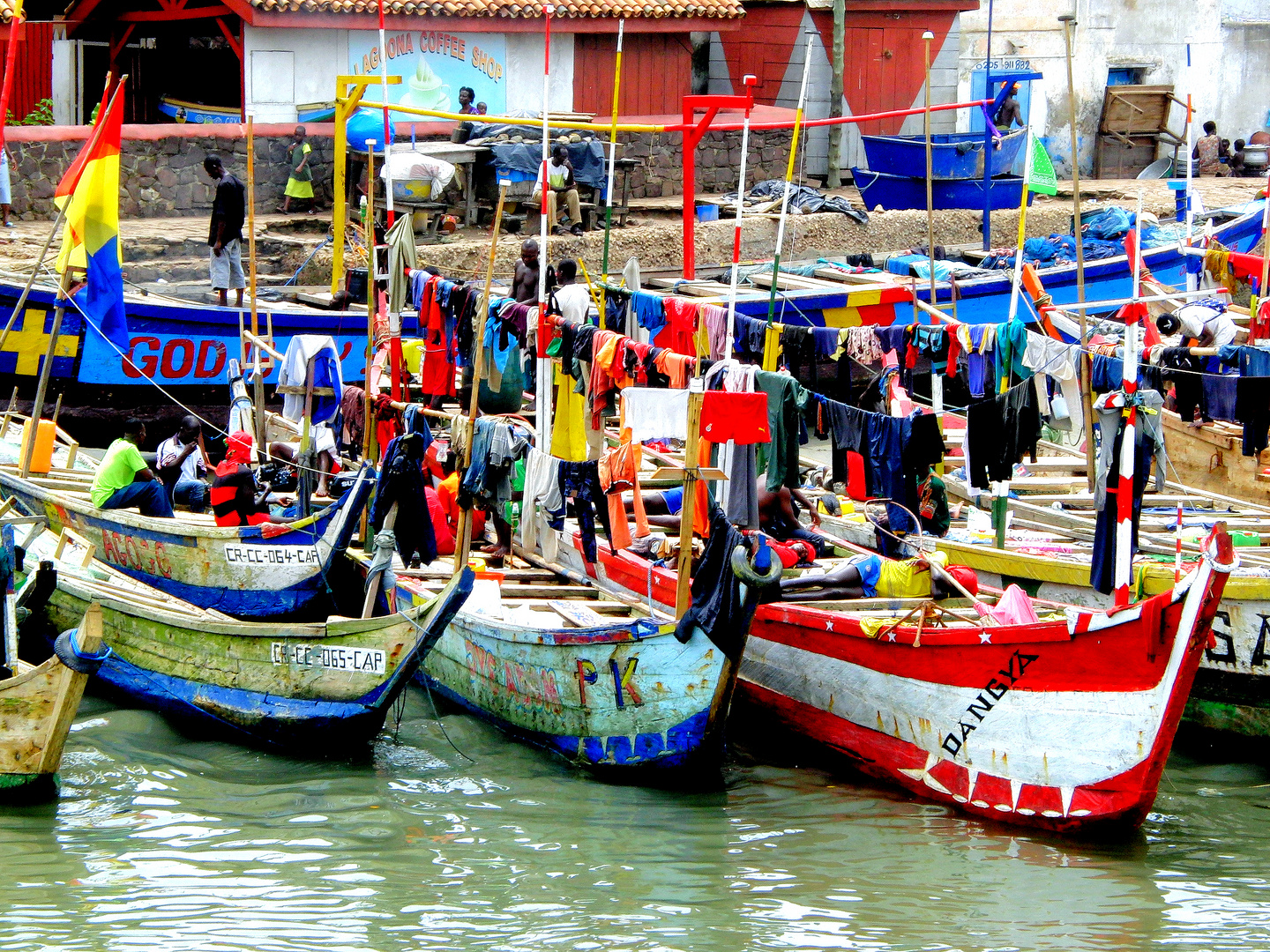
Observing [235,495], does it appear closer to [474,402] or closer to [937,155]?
[474,402]

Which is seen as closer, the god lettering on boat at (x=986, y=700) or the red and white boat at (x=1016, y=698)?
the red and white boat at (x=1016, y=698)

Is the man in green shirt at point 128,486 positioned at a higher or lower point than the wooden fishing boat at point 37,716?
higher

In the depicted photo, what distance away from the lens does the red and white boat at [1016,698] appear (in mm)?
8094

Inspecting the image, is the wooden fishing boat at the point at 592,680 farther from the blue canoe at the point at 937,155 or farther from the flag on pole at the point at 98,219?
the blue canoe at the point at 937,155

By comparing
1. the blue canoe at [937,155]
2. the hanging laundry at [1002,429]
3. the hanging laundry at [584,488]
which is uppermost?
the blue canoe at [937,155]

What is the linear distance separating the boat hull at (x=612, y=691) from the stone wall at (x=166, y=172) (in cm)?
1161

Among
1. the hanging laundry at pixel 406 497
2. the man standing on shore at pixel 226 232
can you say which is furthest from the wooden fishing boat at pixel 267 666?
the man standing on shore at pixel 226 232

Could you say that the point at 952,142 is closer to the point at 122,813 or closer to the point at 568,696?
the point at 568,696

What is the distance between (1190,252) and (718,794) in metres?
11.4

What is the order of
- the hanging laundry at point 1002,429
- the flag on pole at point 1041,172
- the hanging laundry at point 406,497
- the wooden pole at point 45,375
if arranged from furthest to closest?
the flag on pole at point 1041,172
the wooden pole at point 45,375
the hanging laundry at point 1002,429
the hanging laundry at point 406,497

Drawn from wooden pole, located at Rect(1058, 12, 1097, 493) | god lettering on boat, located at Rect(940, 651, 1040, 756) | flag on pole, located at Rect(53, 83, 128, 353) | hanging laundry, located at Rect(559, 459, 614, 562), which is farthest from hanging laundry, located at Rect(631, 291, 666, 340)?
god lettering on boat, located at Rect(940, 651, 1040, 756)

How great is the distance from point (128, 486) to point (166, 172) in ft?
28.6

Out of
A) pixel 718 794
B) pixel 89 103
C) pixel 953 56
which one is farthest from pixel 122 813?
pixel 953 56

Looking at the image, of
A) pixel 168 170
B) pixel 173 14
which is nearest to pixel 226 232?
pixel 168 170
